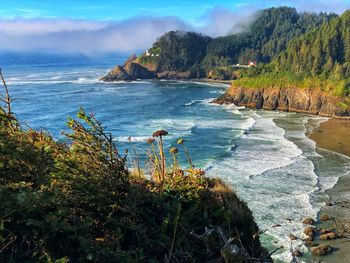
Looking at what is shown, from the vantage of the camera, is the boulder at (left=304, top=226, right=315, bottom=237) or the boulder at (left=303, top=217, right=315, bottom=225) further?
the boulder at (left=303, top=217, right=315, bottom=225)

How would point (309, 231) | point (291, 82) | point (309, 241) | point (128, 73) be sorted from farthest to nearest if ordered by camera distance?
point (128, 73)
point (291, 82)
point (309, 231)
point (309, 241)

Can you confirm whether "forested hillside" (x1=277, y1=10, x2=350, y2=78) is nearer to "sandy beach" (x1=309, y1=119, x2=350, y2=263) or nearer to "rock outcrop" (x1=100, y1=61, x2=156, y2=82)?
"sandy beach" (x1=309, y1=119, x2=350, y2=263)

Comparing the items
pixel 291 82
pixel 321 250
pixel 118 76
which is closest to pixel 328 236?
pixel 321 250

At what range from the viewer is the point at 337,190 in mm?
34781

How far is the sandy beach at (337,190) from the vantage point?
2420 centimetres

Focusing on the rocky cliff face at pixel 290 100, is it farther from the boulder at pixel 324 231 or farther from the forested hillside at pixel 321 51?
the boulder at pixel 324 231

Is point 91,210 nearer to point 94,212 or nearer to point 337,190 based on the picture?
point 94,212

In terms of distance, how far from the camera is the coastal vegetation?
5.48 meters

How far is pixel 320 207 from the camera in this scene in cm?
3119

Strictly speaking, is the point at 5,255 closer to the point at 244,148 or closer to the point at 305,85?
the point at 244,148

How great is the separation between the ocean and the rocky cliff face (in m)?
3.98

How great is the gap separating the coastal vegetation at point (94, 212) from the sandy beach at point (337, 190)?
16828mm

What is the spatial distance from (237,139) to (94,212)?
165 ft

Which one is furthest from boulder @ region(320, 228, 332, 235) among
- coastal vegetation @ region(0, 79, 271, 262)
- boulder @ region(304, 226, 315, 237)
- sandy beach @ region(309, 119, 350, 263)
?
coastal vegetation @ region(0, 79, 271, 262)
